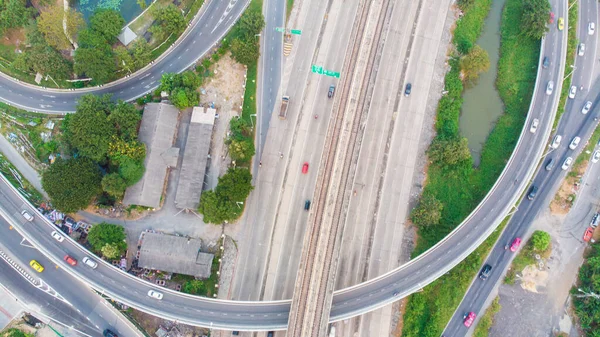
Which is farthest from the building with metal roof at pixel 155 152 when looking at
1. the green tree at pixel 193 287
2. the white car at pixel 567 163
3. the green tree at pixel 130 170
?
the white car at pixel 567 163

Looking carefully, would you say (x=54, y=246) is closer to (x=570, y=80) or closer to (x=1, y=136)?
(x=1, y=136)

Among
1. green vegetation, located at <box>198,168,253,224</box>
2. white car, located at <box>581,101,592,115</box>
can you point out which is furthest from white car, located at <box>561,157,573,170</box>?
green vegetation, located at <box>198,168,253,224</box>

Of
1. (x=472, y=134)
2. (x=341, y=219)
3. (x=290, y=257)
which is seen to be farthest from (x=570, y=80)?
(x=290, y=257)

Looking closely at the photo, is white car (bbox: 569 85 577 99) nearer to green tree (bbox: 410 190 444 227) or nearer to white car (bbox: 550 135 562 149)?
white car (bbox: 550 135 562 149)

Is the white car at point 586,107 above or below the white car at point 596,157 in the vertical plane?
above

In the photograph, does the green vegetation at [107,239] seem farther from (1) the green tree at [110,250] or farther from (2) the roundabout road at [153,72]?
(2) the roundabout road at [153,72]

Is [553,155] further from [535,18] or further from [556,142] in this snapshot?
[535,18]

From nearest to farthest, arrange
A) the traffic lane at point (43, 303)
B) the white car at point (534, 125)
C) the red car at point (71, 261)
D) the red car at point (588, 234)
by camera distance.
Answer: the red car at point (71, 261) → the traffic lane at point (43, 303) → the red car at point (588, 234) → the white car at point (534, 125)
